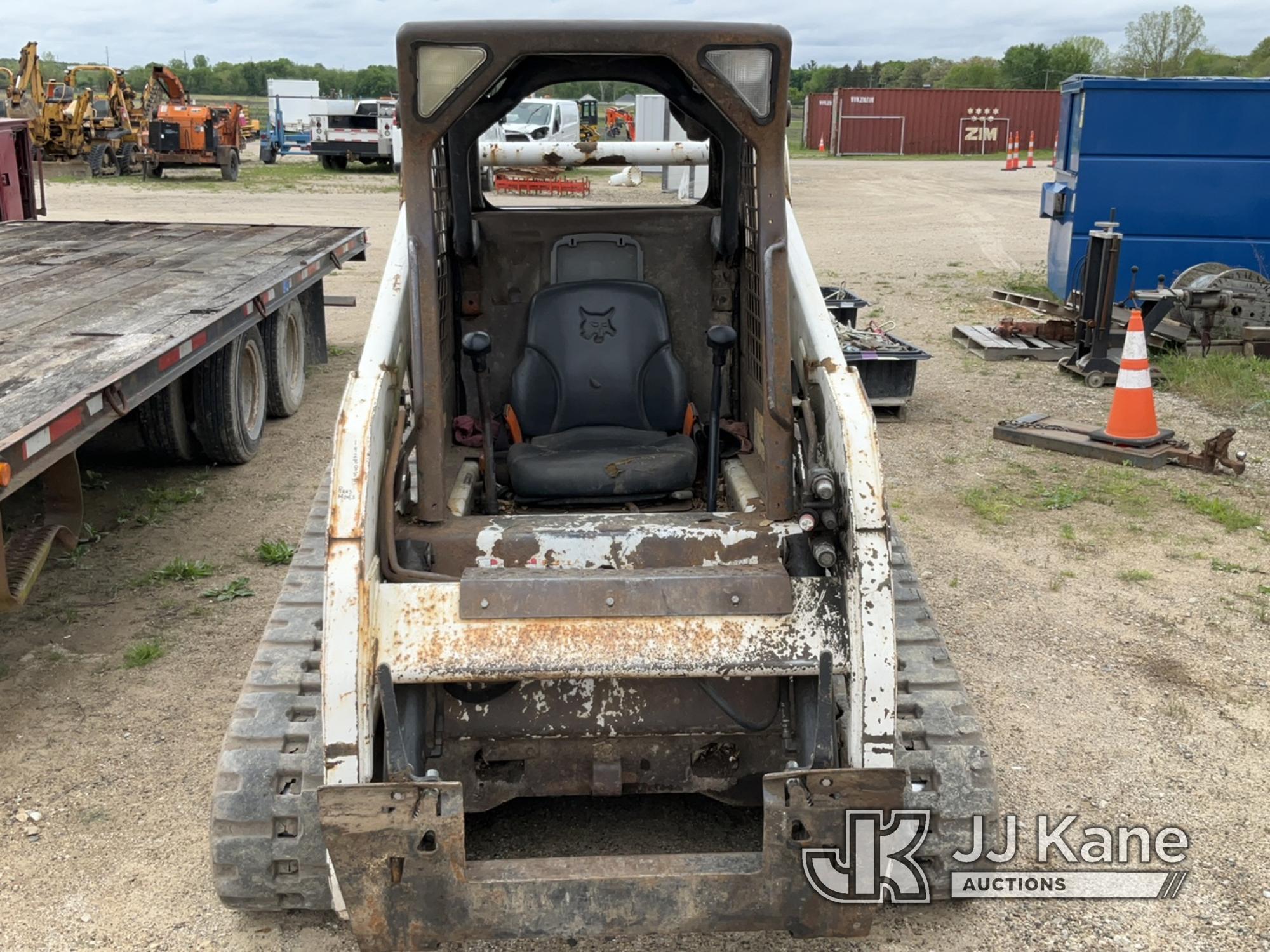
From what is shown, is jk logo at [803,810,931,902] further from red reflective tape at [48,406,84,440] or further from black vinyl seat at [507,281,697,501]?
red reflective tape at [48,406,84,440]

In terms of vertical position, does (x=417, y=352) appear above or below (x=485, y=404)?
above

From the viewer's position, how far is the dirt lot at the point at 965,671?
334 cm

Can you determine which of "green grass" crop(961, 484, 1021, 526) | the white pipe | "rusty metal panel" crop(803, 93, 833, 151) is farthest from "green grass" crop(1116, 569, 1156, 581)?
"rusty metal panel" crop(803, 93, 833, 151)

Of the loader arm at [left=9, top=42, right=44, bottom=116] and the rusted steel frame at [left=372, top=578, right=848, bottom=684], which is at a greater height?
the loader arm at [left=9, top=42, right=44, bottom=116]

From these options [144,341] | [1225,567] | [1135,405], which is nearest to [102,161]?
[144,341]

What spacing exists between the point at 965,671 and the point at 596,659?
83.9 inches

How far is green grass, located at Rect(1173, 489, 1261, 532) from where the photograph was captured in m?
6.43

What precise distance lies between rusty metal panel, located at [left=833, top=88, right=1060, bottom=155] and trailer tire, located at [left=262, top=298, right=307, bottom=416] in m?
36.6

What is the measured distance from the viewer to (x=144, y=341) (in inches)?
215

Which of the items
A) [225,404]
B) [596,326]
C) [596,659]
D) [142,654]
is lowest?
[142,654]

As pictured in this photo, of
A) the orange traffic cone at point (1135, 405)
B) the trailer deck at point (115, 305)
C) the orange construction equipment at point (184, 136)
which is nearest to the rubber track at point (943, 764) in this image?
the trailer deck at point (115, 305)

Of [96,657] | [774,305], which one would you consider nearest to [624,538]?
[774,305]

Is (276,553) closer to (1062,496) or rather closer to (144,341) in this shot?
(144,341)

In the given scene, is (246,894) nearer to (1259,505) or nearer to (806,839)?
(806,839)
